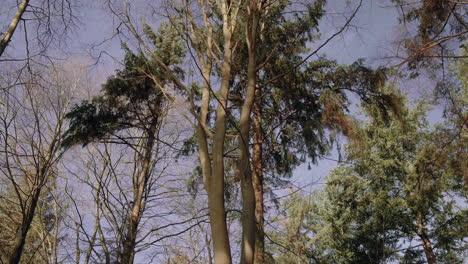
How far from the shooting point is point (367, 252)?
14.0 metres

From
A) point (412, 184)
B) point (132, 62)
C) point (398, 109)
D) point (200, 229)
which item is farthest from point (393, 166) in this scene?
point (132, 62)

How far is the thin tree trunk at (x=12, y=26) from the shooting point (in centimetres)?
364

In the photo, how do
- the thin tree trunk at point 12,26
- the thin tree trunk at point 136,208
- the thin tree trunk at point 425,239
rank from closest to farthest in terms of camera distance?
1. the thin tree trunk at point 12,26
2. the thin tree trunk at point 136,208
3. the thin tree trunk at point 425,239

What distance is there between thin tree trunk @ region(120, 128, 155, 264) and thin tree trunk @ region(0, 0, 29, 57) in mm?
2290

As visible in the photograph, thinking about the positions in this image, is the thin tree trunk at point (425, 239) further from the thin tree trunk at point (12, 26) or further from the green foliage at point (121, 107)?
the thin tree trunk at point (12, 26)

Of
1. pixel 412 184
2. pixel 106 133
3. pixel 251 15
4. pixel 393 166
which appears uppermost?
pixel 393 166

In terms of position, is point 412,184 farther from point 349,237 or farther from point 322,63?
point 322,63

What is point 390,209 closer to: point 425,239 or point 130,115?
point 425,239

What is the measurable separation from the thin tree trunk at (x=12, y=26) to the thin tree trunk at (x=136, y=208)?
7.51 feet

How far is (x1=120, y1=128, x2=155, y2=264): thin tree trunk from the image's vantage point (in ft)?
18.8

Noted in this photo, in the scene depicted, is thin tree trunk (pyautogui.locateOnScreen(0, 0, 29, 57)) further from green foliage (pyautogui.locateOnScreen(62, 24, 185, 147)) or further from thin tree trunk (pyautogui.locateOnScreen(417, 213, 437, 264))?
thin tree trunk (pyautogui.locateOnScreen(417, 213, 437, 264))

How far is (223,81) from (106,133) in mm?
4243

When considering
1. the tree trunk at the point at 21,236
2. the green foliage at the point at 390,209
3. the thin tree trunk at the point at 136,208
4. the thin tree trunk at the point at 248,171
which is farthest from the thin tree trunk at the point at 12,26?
the green foliage at the point at 390,209

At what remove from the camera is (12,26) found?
3.82 m
